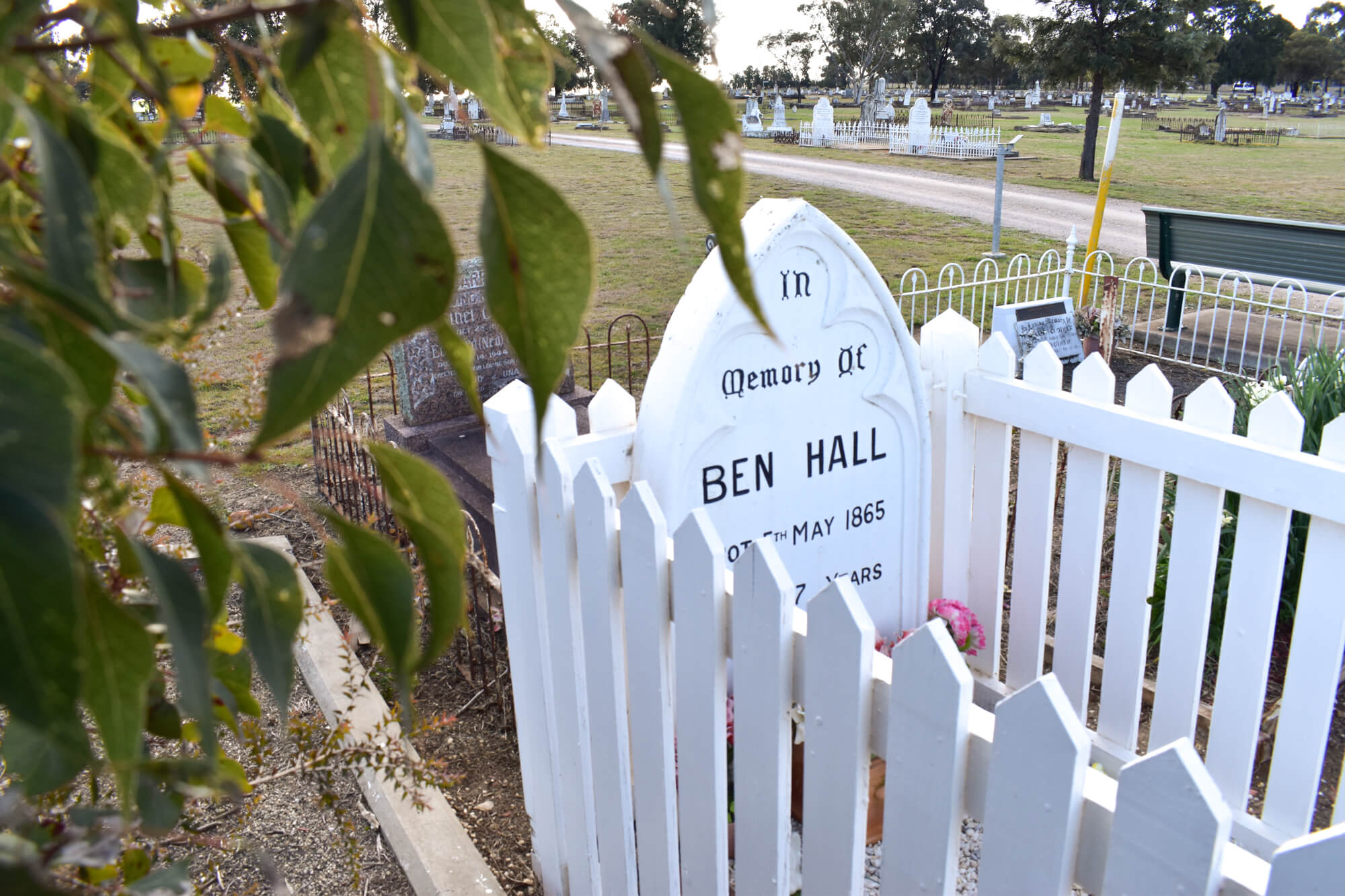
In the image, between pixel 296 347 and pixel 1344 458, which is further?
pixel 1344 458

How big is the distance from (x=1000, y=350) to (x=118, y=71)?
2531 mm

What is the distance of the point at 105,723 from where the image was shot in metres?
0.35

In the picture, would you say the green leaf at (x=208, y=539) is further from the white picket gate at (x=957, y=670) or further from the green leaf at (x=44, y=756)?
the white picket gate at (x=957, y=670)

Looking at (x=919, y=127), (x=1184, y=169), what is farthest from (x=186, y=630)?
(x=919, y=127)

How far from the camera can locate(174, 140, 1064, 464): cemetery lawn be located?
6816 mm

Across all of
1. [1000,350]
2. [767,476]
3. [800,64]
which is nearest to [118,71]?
[767,476]

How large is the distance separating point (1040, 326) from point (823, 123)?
28.0 meters

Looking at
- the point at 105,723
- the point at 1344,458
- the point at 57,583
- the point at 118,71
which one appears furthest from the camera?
the point at 1344,458

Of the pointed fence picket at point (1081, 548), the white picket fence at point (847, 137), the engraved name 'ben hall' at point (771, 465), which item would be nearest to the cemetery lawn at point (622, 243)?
the engraved name 'ben hall' at point (771, 465)

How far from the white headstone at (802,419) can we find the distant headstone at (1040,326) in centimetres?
390

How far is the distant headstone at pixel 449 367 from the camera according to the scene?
17.5 feet

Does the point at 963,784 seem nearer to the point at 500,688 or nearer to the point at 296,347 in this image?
the point at 296,347

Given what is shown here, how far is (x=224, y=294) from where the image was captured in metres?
0.38

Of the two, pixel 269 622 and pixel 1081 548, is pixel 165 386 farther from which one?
pixel 1081 548
